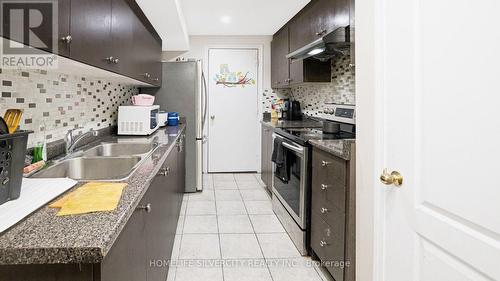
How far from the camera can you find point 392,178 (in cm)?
126

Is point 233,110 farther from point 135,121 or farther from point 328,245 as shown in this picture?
point 328,245

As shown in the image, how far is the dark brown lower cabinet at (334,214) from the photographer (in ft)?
5.91

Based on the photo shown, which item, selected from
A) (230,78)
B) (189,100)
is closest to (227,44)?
(230,78)

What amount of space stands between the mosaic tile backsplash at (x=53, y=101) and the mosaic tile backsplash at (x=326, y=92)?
7.46ft

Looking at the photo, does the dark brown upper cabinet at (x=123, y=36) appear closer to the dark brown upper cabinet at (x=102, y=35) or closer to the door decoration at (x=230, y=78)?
the dark brown upper cabinet at (x=102, y=35)

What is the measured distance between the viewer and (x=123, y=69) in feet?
7.05

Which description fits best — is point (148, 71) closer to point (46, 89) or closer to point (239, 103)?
point (46, 89)

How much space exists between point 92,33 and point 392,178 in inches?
59.0

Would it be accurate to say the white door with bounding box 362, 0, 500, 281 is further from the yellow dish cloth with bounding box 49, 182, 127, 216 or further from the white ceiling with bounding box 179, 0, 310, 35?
the white ceiling with bounding box 179, 0, 310, 35

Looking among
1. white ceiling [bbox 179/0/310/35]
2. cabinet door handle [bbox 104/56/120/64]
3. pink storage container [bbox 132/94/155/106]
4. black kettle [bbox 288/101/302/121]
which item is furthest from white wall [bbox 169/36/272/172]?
cabinet door handle [bbox 104/56/120/64]

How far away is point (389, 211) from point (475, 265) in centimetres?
43

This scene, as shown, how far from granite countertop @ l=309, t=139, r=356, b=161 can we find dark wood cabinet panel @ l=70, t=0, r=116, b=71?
1366 millimetres

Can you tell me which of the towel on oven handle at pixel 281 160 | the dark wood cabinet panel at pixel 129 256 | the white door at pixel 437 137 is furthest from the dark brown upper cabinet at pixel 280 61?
the dark wood cabinet panel at pixel 129 256

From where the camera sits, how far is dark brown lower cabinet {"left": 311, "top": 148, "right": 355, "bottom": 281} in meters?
1.80
